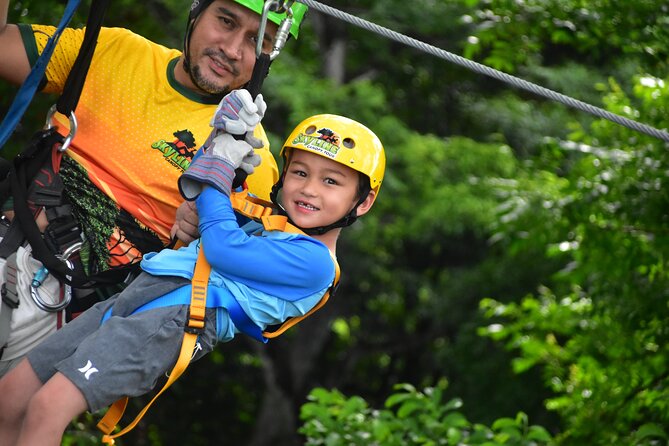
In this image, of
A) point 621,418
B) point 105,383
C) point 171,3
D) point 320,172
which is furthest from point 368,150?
point 171,3

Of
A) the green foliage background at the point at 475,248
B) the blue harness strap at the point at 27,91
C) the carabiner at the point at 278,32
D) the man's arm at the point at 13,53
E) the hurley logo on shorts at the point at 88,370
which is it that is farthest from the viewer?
the green foliage background at the point at 475,248

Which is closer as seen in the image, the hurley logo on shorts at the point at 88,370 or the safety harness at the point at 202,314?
the hurley logo on shorts at the point at 88,370

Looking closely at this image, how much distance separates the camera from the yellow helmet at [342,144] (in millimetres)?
3438

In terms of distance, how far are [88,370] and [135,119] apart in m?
1.02

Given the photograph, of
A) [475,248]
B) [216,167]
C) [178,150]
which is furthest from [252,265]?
[475,248]

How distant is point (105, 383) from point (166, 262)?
404 millimetres

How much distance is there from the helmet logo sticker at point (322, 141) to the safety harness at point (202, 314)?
229 mm

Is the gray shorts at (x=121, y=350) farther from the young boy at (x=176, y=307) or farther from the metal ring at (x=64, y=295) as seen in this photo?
the metal ring at (x=64, y=295)

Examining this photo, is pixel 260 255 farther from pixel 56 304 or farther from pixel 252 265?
pixel 56 304

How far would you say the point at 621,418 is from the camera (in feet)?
17.3

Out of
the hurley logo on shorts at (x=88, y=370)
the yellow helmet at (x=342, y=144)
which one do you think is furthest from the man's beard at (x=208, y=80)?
the hurley logo on shorts at (x=88, y=370)

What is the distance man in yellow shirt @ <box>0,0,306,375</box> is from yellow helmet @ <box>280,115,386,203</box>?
19 cm

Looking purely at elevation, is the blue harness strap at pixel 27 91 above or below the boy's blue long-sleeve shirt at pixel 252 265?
above

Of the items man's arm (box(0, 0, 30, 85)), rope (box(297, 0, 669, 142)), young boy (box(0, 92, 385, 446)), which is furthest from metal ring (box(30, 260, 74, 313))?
rope (box(297, 0, 669, 142))
